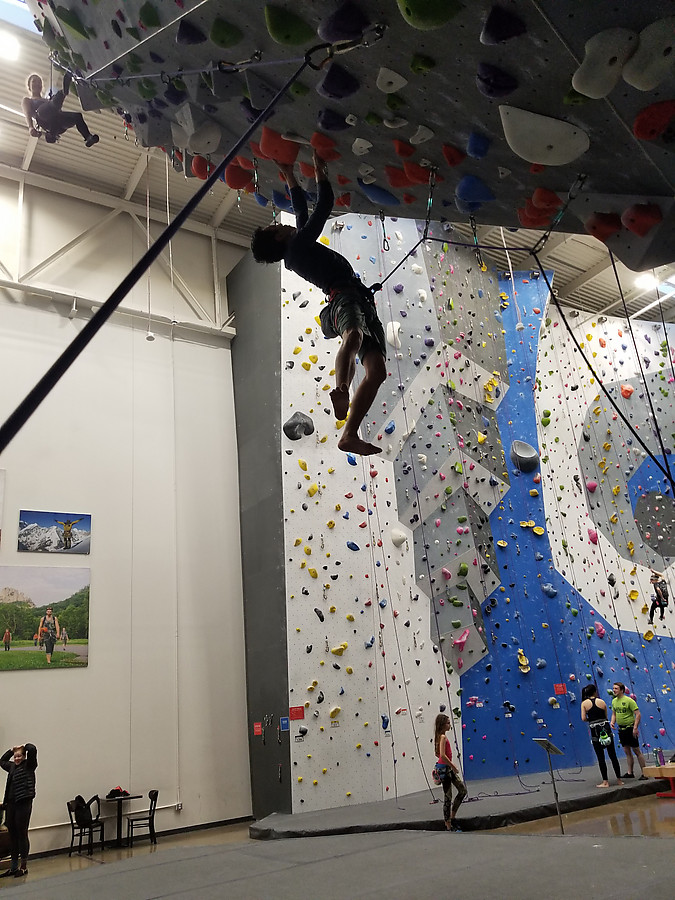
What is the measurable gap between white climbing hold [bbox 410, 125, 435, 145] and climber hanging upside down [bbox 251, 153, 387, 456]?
477 millimetres

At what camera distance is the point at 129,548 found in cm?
664

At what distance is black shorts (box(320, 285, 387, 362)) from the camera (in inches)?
108

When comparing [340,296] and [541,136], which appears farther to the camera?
[340,296]

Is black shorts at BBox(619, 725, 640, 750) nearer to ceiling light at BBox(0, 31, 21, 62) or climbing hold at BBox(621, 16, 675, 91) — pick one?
climbing hold at BBox(621, 16, 675, 91)

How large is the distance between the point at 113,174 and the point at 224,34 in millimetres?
5970

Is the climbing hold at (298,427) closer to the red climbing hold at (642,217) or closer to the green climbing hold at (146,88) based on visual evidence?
the green climbing hold at (146,88)

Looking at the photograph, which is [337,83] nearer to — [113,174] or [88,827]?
[88,827]

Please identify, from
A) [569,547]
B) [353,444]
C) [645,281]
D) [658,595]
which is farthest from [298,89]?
[645,281]

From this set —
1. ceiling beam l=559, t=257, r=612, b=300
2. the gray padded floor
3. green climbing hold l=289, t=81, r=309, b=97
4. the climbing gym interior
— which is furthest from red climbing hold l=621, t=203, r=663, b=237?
ceiling beam l=559, t=257, r=612, b=300

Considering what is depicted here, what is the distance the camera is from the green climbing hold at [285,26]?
1.97 metres

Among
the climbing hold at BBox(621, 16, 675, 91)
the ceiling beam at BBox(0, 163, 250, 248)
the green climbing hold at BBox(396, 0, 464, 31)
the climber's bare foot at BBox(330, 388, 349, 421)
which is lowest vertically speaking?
the climber's bare foot at BBox(330, 388, 349, 421)

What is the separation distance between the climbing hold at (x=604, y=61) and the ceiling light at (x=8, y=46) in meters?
5.44

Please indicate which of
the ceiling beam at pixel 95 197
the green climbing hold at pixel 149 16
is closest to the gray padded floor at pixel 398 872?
the green climbing hold at pixel 149 16

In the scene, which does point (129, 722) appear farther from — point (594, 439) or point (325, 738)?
point (594, 439)
